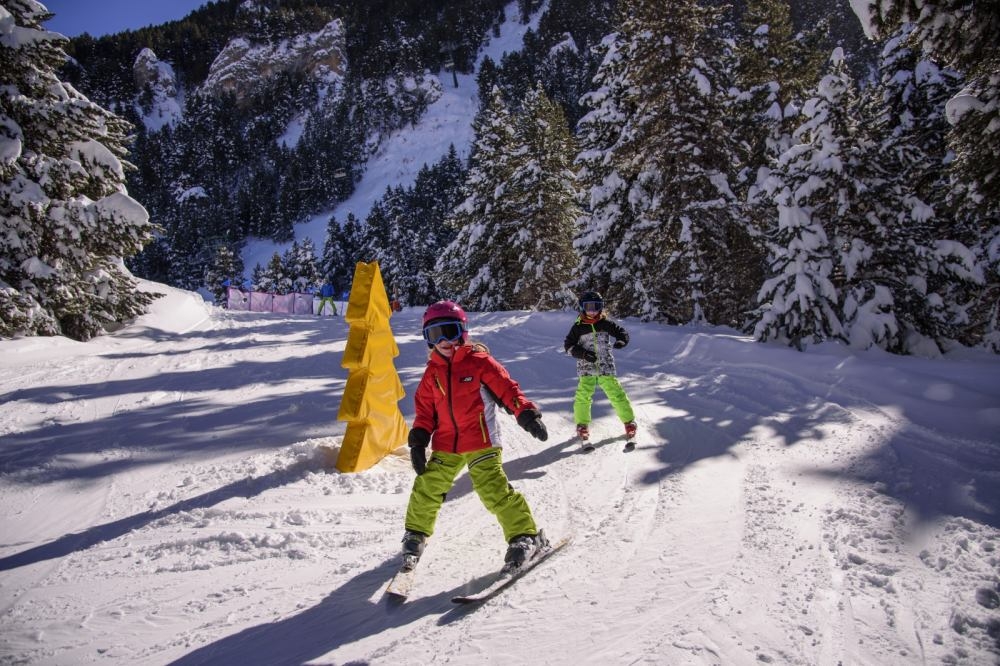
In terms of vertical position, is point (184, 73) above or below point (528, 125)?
above

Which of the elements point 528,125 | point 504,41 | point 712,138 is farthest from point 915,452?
point 504,41

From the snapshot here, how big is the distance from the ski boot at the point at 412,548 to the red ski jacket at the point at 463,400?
0.57m

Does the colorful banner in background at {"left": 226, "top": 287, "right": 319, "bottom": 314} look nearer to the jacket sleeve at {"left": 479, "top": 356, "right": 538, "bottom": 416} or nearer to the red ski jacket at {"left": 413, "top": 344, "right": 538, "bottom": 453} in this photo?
the red ski jacket at {"left": 413, "top": 344, "right": 538, "bottom": 453}

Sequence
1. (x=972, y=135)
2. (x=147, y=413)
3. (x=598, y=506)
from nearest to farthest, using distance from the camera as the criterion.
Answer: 1. (x=598, y=506)
2. (x=972, y=135)
3. (x=147, y=413)

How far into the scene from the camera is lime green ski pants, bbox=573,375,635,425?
19.4 ft

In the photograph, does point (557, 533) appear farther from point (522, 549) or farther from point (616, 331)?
point (616, 331)

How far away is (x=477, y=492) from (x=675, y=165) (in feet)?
43.4

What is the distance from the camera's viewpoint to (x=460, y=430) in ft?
11.5

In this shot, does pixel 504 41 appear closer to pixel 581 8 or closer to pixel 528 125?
pixel 581 8

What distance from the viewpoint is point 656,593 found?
292 centimetres

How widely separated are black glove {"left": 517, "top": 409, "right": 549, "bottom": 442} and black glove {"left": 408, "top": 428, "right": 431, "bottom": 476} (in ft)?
2.16

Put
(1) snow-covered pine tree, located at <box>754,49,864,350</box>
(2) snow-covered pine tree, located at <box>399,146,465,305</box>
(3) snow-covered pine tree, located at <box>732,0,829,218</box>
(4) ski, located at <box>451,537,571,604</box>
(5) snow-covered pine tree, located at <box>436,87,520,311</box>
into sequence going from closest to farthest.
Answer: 1. (4) ski, located at <box>451,537,571,604</box>
2. (1) snow-covered pine tree, located at <box>754,49,864,350</box>
3. (3) snow-covered pine tree, located at <box>732,0,829,218</box>
4. (5) snow-covered pine tree, located at <box>436,87,520,311</box>
5. (2) snow-covered pine tree, located at <box>399,146,465,305</box>

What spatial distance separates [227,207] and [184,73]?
90.3m

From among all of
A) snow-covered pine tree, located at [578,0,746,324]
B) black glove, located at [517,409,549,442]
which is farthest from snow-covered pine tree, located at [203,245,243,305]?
black glove, located at [517,409,549,442]
